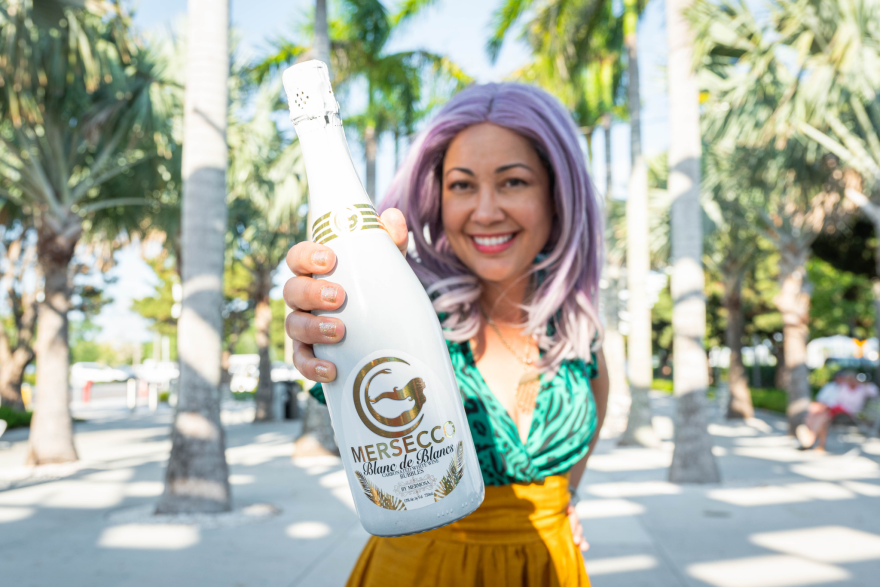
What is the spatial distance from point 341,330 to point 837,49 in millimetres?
7925

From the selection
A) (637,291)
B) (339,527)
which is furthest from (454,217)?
(637,291)

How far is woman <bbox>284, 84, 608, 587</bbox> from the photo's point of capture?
50.8 inches

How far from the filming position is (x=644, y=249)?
1038 centimetres

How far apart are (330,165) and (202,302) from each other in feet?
15.1

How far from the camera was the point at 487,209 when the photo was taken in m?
1.29

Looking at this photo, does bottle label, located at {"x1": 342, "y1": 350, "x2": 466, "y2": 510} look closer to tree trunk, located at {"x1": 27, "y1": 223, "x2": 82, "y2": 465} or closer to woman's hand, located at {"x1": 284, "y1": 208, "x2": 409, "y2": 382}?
woman's hand, located at {"x1": 284, "y1": 208, "x2": 409, "y2": 382}

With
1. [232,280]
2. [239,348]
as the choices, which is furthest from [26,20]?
[239,348]

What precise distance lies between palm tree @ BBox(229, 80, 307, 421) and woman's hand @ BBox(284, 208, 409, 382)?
32.7ft

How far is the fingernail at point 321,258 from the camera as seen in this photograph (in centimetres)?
100

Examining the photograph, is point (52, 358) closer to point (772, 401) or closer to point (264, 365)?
point (264, 365)

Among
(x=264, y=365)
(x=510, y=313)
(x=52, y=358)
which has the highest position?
(x=510, y=313)

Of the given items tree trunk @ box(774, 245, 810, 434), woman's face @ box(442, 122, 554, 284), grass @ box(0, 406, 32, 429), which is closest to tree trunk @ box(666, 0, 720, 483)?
tree trunk @ box(774, 245, 810, 434)

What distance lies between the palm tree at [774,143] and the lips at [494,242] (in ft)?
21.7

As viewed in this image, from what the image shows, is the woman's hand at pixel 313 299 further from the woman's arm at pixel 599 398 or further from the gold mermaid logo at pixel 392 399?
the woman's arm at pixel 599 398
